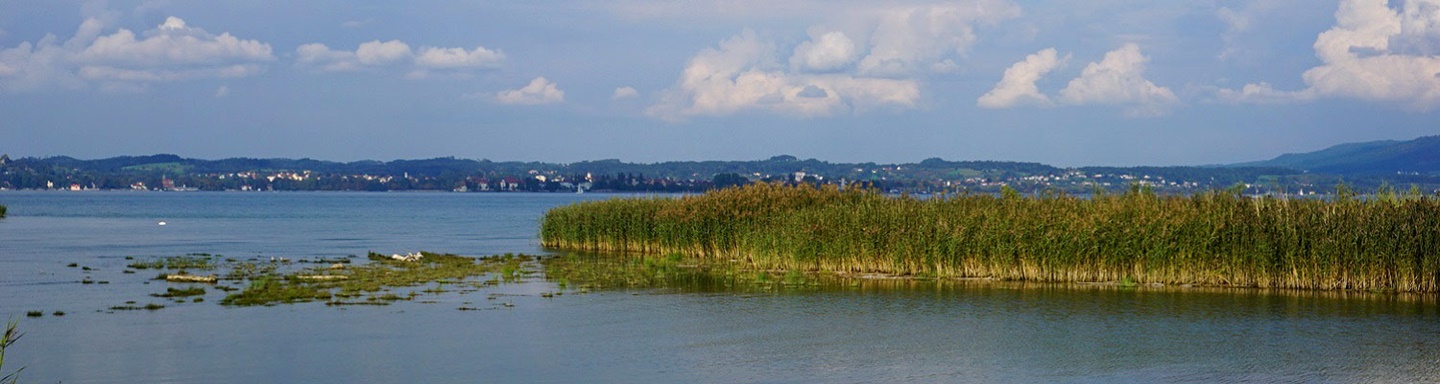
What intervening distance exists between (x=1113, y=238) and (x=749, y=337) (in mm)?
11156

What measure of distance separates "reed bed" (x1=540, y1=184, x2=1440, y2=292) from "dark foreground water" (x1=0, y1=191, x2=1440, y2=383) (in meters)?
1.18

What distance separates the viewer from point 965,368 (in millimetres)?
18078

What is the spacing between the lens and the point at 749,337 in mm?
21172

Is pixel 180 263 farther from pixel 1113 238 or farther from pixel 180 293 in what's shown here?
pixel 1113 238

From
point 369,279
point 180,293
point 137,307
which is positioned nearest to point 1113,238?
point 369,279

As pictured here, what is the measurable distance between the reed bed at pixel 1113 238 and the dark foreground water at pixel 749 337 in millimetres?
1178

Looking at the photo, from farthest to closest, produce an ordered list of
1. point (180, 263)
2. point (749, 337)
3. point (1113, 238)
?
point (180, 263) → point (1113, 238) → point (749, 337)

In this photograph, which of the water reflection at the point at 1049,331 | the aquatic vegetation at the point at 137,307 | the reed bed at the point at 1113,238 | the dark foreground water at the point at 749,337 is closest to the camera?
the dark foreground water at the point at 749,337

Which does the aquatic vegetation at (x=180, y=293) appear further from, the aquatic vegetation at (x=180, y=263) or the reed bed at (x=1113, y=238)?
the reed bed at (x=1113, y=238)

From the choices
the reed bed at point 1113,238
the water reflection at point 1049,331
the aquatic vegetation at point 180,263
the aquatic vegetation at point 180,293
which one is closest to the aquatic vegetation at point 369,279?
the aquatic vegetation at point 180,293

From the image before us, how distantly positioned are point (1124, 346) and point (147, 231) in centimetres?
5493

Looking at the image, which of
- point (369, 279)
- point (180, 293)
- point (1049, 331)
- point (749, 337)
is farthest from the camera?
point (369, 279)

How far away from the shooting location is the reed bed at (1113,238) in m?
26.7

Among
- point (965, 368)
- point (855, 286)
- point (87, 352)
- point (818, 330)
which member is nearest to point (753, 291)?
point (855, 286)
